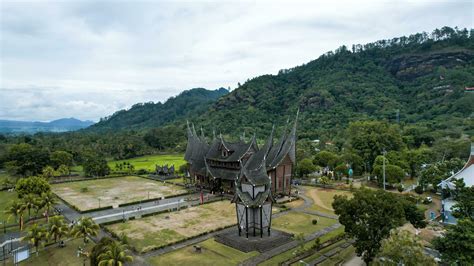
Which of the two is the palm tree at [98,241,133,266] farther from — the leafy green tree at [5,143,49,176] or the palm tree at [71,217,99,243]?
the leafy green tree at [5,143,49,176]

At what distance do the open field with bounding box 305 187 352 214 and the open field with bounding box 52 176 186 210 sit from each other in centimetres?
1880

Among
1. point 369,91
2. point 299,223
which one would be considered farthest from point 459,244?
point 369,91

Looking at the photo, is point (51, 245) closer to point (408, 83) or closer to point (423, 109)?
point (423, 109)

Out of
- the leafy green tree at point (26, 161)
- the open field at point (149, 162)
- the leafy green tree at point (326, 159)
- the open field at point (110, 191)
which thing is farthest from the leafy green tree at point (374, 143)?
the leafy green tree at point (26, 161)

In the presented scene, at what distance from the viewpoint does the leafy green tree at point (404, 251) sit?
1628 cm

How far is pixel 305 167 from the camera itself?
181ft

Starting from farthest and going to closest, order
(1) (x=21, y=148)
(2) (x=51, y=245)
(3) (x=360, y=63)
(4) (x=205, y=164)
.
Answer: (3) (x=360, y=63) < (1) (x=21, y=148) < (4) (x=205, y=164) < (2) (x=51, y=245)

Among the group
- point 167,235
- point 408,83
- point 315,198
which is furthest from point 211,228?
point 408,83

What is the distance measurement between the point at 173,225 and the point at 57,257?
10.5 metres

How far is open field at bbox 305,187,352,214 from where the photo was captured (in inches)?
1502

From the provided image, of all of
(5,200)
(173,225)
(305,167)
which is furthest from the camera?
(305,167)

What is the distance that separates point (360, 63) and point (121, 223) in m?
152

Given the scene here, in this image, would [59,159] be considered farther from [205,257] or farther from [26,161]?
[205,257]

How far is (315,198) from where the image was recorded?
142ft
